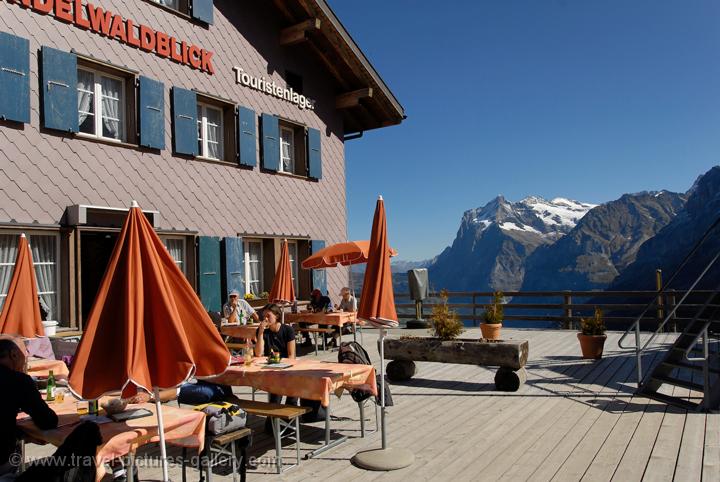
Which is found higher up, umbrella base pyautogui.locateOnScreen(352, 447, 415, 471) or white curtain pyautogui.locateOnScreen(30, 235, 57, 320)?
white curtain pyautogui.locateOnScreen(30, 235, 57, 320)

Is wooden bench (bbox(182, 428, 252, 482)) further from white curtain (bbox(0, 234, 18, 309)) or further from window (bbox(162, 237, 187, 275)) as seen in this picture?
window (bbox(162, 237, 187, 275))

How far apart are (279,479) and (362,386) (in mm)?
1428

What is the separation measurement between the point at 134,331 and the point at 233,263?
844 cm

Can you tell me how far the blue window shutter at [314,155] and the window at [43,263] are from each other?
6672mm

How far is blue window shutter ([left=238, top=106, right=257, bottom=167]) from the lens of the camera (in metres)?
12.0

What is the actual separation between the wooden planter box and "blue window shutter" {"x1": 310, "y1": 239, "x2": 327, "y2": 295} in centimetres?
567

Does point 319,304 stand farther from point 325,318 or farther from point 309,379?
point 309,379

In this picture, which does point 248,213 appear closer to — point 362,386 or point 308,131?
point 308,131

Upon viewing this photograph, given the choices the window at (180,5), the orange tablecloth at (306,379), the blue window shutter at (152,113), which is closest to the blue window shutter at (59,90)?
the blue window shutter at (152,113)

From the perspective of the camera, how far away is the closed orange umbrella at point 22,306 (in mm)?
6121

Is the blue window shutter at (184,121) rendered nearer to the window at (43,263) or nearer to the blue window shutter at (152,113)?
the blue window shutter at (152,113)

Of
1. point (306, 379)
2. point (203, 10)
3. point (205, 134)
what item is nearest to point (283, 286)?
point (205, 134)

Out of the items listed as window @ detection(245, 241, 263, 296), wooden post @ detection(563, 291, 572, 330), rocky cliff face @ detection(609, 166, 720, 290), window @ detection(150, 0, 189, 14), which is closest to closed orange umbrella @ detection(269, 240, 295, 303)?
window @ detection(245, 241, 263, 296)

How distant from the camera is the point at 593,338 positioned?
385 inches
